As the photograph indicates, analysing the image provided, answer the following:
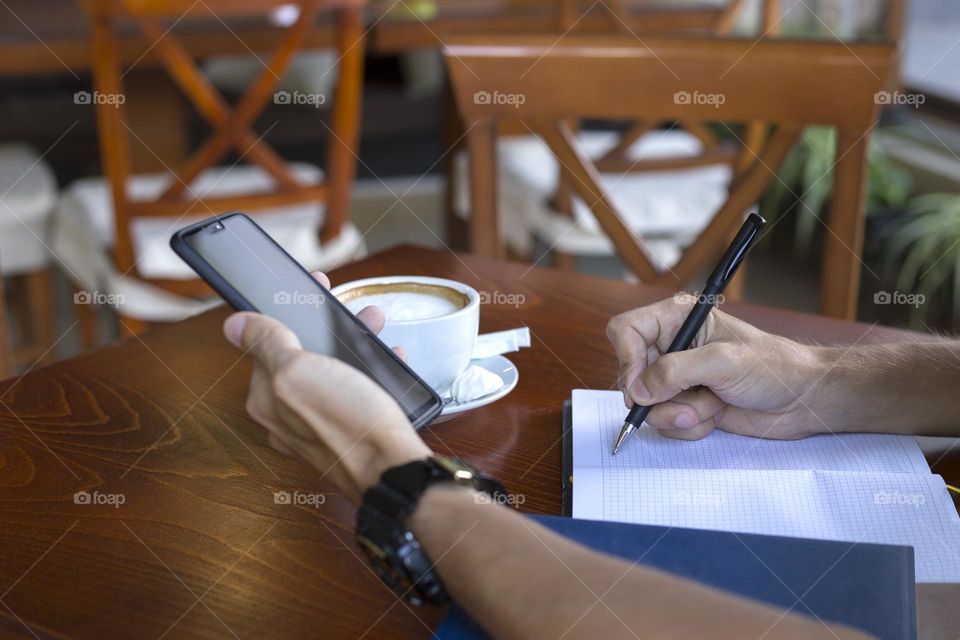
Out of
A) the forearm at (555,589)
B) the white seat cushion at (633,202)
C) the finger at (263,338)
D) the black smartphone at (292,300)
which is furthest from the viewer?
the white seat cushion at (633,202)

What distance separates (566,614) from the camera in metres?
0.51

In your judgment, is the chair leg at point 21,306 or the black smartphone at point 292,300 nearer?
the black smartphone at point 292,300

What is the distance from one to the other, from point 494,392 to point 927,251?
5.99 feet

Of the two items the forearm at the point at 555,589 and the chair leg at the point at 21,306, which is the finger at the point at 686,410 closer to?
the forearm at the point at 555,589

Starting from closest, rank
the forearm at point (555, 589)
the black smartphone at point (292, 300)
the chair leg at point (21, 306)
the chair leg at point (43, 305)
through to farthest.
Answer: the forearm at point (555, 589), the black smartphone at point (292, 300), the chair leg at point (43, 305), the chair leg at point (21, 306)

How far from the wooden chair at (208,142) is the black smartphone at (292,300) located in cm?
99

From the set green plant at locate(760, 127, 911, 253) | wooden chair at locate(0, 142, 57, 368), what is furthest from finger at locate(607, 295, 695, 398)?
green plant at locate(760, 127, 911, 253)

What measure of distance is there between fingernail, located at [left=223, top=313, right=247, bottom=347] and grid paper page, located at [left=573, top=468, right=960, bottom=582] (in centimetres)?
24

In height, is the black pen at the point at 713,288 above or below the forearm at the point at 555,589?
above

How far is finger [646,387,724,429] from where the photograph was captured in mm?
772

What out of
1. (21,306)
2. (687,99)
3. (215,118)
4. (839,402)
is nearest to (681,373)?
(839,402)

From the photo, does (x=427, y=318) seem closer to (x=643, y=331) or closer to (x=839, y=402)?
(x=643, y=331)

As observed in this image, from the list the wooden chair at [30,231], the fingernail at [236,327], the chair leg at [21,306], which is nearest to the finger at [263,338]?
the fingernail at [236,327]

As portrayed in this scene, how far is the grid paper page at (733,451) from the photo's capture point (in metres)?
0.74
